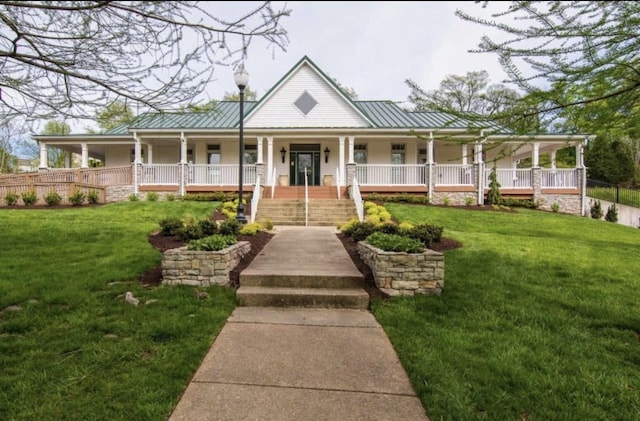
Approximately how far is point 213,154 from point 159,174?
3.21m

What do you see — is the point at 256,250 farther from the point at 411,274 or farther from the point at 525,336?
the point at 525,336

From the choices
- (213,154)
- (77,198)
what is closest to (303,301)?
(77,198)

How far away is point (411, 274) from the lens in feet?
15.9

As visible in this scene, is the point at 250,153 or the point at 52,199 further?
the point at 250,153

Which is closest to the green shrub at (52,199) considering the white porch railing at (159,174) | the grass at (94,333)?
the white porch railing at (159,174)

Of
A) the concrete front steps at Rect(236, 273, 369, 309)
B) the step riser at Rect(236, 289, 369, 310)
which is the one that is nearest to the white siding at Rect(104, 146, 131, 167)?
the concrete front steps at Rect(236, 273, 369, 309)

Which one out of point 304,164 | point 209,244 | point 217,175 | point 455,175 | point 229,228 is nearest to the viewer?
point 209,244

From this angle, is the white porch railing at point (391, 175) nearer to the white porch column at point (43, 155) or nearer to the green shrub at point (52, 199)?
the green shrub at point (52, 199)

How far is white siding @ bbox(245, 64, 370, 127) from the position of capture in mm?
16547

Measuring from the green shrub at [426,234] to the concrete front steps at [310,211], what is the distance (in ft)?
15.3

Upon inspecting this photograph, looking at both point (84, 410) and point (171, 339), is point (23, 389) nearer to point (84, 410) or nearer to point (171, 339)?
point (84, 410)

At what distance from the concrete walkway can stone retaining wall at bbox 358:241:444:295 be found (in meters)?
0.98

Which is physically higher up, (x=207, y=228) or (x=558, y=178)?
(x=558, y=178)

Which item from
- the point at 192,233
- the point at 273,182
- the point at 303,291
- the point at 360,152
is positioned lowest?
the point at 303,291
